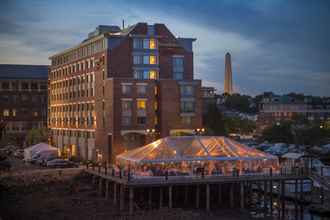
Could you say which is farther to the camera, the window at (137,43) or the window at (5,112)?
the window at (5,112)

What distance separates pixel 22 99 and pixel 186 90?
171 feet

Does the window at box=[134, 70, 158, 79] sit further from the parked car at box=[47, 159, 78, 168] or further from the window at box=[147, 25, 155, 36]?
the parked car at box=[47, 159, 78, 168]

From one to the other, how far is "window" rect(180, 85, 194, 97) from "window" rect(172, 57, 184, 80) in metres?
4.93

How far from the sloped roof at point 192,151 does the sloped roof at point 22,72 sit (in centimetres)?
6722

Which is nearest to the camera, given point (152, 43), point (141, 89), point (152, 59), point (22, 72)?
point (141, 89)

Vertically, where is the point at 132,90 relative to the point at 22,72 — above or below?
below

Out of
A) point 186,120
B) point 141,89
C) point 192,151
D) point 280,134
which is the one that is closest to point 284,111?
point 280,134

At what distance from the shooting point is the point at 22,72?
122 meters

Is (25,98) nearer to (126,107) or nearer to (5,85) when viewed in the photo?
(5,85)

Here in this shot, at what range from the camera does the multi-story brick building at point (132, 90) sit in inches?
2933

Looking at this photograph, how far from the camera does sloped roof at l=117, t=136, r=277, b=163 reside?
→ 179ft

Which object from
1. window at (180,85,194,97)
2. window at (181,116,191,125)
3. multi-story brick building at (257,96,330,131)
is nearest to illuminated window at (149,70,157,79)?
window at (180,85,194,97)

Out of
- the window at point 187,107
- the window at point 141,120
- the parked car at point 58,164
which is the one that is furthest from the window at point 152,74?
the parked car at point 58,164

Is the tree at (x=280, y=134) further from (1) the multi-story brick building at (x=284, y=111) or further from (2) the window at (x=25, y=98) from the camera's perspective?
(2) the window at (x=25, y=98)
